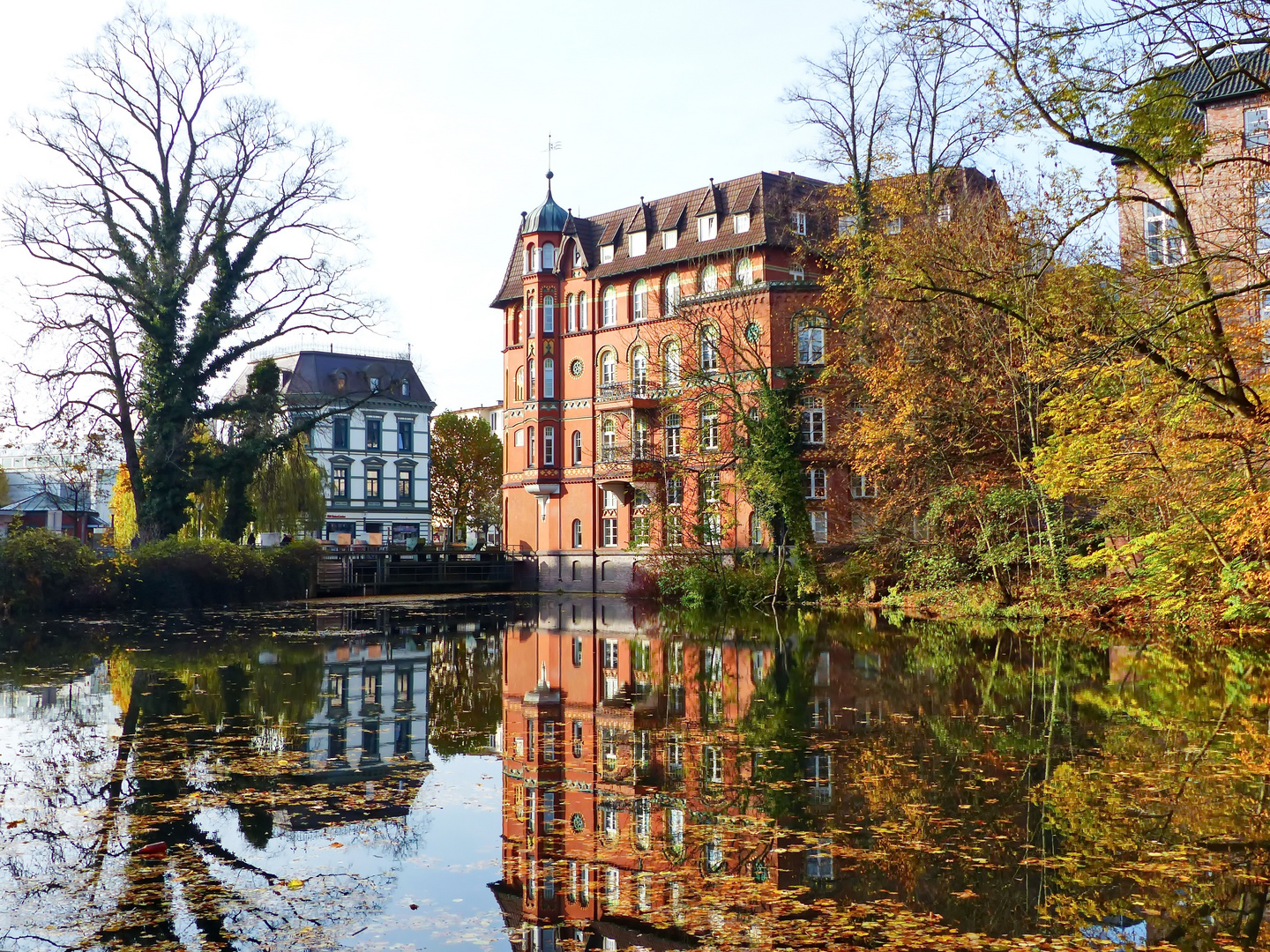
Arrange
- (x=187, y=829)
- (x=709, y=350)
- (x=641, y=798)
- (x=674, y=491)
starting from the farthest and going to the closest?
(x=674, y=491)
(x=709, y=350)
(x=641, y=798)
(x=187, y=829)

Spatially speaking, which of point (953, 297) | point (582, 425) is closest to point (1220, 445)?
point (953, 297)

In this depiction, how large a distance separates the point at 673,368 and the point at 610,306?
7394 millimetres

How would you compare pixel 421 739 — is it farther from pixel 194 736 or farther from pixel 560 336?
pixel 560 336

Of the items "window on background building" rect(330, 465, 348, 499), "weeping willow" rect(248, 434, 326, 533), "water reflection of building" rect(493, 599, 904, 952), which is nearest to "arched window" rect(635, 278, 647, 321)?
"weeping willow" rect(248, 434, 326, 533)

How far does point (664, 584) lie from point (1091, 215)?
2705cm

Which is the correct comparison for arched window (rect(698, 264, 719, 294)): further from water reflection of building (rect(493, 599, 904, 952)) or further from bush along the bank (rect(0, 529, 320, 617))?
water reflection of building (rect(493, 599, 904, 952))

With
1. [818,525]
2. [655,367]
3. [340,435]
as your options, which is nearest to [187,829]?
[655,367]

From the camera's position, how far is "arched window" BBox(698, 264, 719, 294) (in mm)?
42469

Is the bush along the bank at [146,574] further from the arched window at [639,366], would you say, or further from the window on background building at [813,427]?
the window on background building at [813,427]

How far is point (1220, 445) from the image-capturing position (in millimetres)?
17688

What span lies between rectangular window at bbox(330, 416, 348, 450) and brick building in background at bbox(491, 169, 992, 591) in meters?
22.9

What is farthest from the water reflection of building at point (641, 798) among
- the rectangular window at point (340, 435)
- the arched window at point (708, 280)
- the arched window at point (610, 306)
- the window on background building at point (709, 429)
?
the rectangular window at point (340, 435)

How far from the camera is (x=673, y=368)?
4431cm

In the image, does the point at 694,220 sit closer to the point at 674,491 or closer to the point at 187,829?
the point at 674,491
